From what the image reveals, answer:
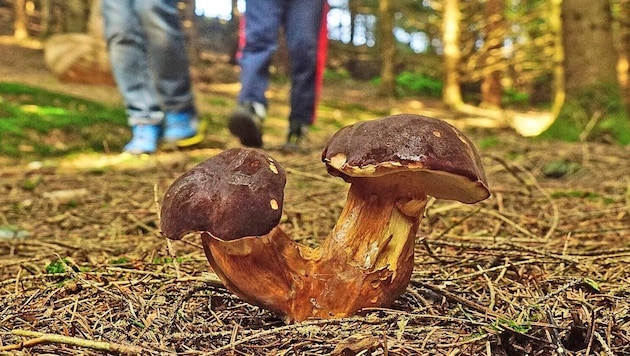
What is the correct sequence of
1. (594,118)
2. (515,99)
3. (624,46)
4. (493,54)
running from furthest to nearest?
(515,99), (493,54), (624,46), (594,118)

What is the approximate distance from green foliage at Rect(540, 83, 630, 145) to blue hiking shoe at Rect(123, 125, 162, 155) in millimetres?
3539

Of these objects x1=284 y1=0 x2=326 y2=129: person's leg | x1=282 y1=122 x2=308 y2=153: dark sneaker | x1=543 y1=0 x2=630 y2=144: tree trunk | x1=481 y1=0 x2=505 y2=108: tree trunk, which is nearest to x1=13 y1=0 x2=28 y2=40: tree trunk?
x1=481 y1=0 x2=505 y2=108: tree trunk

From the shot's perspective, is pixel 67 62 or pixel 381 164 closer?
pixel 381 164

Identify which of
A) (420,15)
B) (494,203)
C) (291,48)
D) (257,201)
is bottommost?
(494,203)

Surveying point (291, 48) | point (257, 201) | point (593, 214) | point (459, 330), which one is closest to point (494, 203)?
point (593, 214)

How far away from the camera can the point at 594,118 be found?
5012 millimetres

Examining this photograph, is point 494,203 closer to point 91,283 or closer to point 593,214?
point 593,214

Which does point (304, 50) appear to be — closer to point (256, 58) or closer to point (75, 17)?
point (256, 58)

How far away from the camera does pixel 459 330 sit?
49.0 inches

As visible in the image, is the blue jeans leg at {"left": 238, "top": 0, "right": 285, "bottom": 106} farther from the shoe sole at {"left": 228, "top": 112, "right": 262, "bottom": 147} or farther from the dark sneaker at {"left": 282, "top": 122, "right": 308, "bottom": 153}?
the dark sneaker at {"left": 282, "top": 122, "right": 308, "bottom": 153}

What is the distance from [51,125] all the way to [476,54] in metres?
9.91

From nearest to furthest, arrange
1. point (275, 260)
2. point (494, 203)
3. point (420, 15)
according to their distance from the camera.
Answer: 1. point (275, 260)
2. point (494, 203)
3. point (420, 15)

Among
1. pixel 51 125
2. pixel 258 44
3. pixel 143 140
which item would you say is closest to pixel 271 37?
pixel 258 44

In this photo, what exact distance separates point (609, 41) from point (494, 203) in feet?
10.7
